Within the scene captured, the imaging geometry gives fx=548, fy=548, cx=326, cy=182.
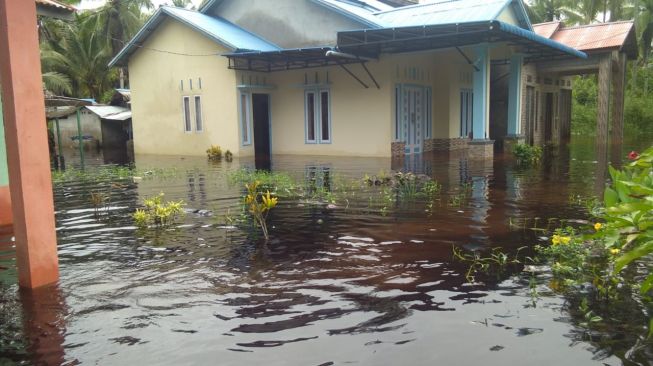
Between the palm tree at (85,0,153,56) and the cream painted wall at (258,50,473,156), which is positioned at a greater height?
the palm tree at (85,0,153,56)

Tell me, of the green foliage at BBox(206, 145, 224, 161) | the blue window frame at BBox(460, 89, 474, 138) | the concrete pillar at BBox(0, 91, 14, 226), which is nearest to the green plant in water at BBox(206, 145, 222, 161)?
the green foliage at BBox(206, 145, 224, 161)

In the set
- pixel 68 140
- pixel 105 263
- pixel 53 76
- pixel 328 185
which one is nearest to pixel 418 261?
pixel 105 263

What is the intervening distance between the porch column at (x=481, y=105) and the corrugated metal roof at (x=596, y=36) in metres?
6.12

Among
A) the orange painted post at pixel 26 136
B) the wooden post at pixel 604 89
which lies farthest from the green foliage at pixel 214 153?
the orange painted post at pixel 26 136

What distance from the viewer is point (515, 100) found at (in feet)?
61.6

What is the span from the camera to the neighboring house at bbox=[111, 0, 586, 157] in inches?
671

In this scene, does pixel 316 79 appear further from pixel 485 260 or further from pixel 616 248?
pixel 616 248

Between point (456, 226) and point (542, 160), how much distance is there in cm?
1085

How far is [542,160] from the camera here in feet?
55.5

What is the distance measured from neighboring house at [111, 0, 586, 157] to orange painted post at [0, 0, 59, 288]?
1193cm

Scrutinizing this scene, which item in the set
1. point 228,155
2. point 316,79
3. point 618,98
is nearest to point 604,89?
point 618,98

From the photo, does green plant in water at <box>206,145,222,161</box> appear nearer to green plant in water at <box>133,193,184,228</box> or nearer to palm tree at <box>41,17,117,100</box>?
green plant in water at <box>133,193,184,228</box>

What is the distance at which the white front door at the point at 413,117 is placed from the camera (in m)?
19.2

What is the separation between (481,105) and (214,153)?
364 inches
